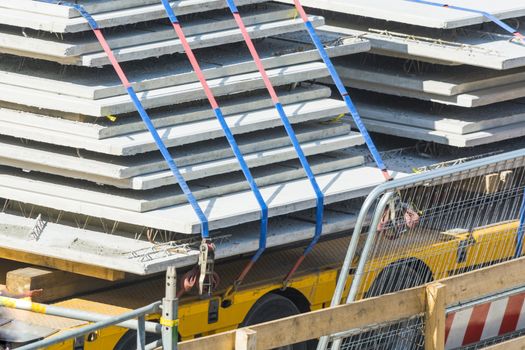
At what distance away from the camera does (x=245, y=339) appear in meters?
8.26

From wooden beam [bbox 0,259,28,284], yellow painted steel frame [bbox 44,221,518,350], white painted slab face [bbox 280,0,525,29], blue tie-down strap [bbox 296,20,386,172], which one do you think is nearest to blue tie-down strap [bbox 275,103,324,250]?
yellow painted steel frame [bbox 44,221,518,350]

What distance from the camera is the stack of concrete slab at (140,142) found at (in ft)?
31.9

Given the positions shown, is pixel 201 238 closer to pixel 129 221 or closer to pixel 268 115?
pixel 129 221

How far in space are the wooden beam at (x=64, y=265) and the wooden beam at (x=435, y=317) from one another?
205cm

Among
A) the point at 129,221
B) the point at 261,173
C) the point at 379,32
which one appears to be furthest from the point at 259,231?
the point at 379,32

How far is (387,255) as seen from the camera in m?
10.3

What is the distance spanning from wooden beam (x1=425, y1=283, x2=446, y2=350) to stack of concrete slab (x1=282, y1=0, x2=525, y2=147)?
271 cm

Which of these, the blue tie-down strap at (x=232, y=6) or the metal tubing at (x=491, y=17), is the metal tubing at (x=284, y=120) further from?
the metal tubing at (x=491, y=17)

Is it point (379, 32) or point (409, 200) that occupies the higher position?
point (379, 32)

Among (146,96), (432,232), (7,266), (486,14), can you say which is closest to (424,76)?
(486,14)

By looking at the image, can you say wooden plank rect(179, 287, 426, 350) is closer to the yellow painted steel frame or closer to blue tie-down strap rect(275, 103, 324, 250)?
the yellow painted steel frame

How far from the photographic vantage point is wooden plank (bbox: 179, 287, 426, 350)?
325 inches

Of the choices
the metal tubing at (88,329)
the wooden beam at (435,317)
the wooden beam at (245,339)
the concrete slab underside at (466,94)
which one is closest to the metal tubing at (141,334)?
the metal tubing at (88,329)

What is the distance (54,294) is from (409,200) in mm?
2686
